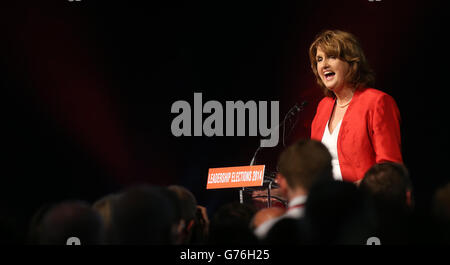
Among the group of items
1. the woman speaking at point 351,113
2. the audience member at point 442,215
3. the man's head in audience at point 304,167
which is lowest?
the audience member at point 442,215

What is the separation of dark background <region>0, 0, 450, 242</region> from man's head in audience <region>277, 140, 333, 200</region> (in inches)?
108

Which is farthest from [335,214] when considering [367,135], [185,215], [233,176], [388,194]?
[233,176]

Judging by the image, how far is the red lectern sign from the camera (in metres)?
4.62

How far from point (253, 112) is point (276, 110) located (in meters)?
0.23

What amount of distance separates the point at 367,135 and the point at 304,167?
4.60 feet

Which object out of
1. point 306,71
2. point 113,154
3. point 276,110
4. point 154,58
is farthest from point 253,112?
point 113,154

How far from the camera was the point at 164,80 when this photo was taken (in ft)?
16.7

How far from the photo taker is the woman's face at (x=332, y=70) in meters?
3.54

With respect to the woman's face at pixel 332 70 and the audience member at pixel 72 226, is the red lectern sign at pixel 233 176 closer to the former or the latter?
the woman's face at pixel 332 70

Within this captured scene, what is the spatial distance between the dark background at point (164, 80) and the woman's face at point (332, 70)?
1245 mm

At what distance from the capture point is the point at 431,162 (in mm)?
4617

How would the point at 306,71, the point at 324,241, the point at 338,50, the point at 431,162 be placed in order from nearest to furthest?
1. the point at 324,241
2. the point at 338,50
3. the point at 431,162
4. the point at 306,71

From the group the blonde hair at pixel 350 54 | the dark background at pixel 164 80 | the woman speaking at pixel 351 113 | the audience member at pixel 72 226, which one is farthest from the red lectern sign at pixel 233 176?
the audience member at pixel 72 226
